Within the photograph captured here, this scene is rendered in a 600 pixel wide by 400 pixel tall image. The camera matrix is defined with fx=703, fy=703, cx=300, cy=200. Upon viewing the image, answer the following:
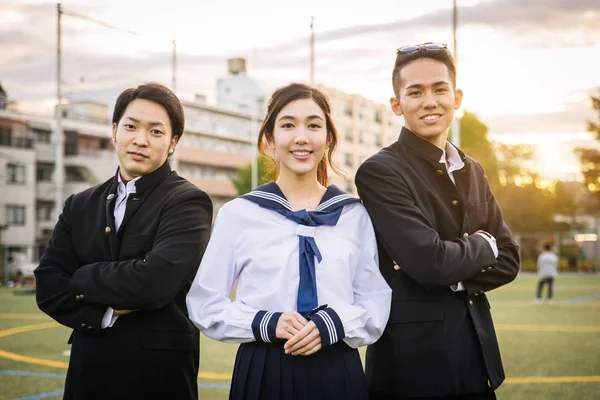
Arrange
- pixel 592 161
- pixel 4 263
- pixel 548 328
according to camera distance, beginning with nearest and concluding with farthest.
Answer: pixel 548 328 → pixel 4 263 → pixel 592 161

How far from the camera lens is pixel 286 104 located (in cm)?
323

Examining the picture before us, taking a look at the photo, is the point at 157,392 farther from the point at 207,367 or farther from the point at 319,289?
the point at 207,367

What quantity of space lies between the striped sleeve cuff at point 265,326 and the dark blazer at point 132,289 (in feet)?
1.82

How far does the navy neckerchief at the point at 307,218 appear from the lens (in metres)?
2.99

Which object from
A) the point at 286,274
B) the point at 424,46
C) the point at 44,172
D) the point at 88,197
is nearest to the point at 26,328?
the point at 88,197

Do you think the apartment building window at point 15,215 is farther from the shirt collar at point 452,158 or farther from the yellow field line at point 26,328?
the shirt collar at point 452,158

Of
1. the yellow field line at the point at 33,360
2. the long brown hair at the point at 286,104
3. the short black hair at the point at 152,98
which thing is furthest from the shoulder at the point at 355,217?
the yellow field line at the point at 33,360

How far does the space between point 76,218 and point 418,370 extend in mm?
1810

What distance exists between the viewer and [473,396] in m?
3.15

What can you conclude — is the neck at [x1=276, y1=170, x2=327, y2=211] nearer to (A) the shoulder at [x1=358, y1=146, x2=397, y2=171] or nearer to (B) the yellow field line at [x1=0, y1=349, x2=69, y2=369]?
(A) the shoulder at [x1=358, y1=146, x2=397, y2=171]

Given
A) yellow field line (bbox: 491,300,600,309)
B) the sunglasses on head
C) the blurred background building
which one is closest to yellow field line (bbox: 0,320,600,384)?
yellow field line (bbox: 491,300,600,309)

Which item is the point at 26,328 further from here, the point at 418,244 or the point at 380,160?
the point at 418,244

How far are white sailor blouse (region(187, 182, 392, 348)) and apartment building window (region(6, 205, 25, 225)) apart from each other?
4440 cm

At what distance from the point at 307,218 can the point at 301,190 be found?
0.22m
